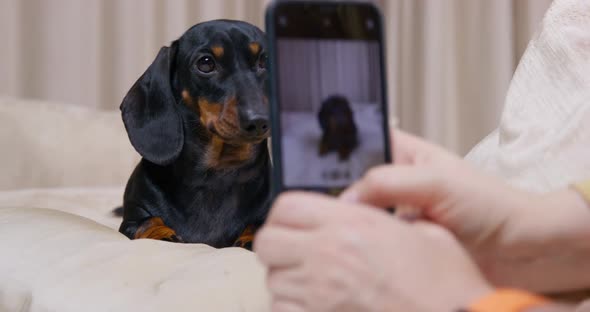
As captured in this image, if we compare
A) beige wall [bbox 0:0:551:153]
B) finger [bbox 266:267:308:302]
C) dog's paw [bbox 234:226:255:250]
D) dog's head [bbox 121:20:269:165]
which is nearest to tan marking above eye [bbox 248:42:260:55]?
dog's head [bbox 121:20:269:165]

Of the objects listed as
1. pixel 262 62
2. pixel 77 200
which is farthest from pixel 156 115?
pixel 77 200

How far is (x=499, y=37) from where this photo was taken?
2693 mm

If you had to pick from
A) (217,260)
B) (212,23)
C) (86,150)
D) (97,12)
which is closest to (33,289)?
(217,260)

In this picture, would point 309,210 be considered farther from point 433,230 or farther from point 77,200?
point 77,200

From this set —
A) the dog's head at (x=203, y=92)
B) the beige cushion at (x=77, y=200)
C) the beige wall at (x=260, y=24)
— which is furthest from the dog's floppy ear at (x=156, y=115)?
the beige wall at (x=260, y=24)

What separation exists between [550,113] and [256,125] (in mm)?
461

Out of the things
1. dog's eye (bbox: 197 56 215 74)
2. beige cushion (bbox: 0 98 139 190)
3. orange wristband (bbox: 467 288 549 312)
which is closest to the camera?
orange wristband (bbox: 467 288 549 312)

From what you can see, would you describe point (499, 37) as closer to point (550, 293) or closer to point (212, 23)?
point (212, 23)

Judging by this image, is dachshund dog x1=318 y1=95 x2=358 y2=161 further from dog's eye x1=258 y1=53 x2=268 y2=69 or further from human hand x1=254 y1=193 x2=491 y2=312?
dog's eye x1=258 y1=53 x2=268 y2=69

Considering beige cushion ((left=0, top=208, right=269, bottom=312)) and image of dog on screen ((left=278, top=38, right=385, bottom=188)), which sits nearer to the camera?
image of dog on screen ((left=278, top=38, right=385, bottom=188))

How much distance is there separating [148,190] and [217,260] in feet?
1.64

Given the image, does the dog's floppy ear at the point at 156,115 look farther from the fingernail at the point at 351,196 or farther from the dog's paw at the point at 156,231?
the fingernail at the point at 351,196

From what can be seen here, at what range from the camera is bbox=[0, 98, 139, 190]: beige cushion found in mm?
1803

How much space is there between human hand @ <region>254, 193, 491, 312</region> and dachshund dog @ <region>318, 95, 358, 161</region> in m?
0.06
